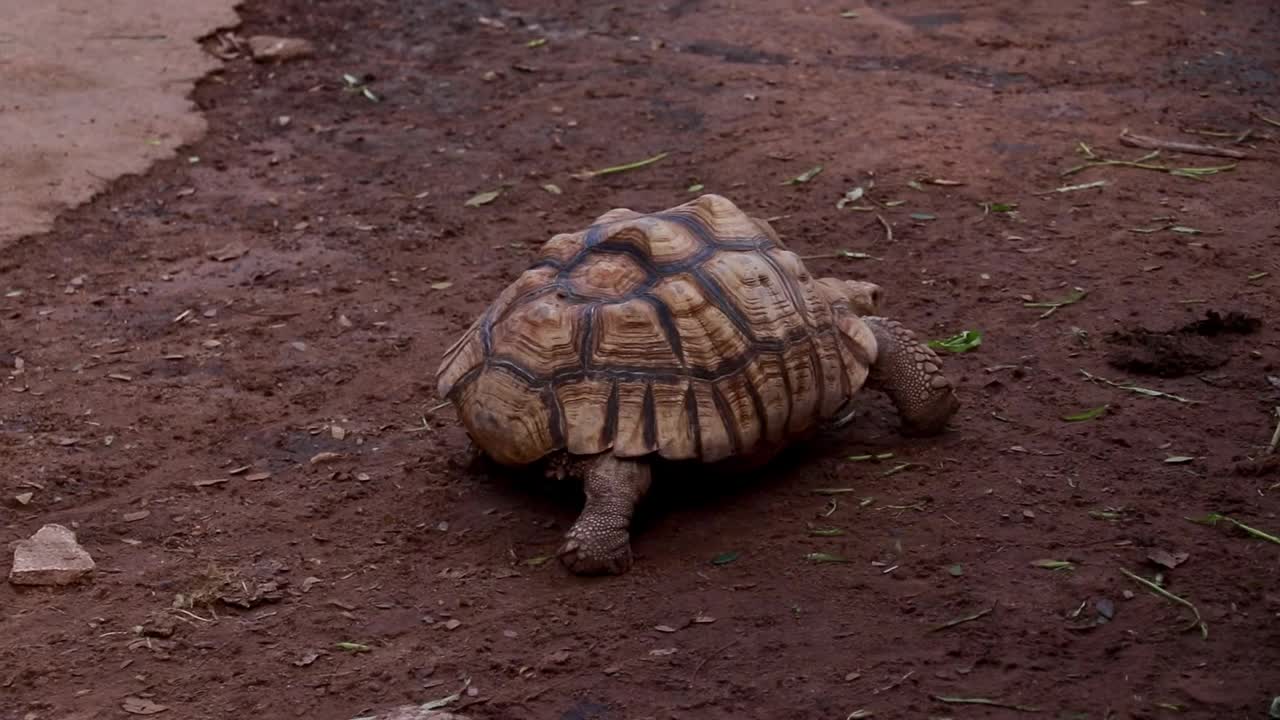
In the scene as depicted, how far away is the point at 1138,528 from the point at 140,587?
8.09ft

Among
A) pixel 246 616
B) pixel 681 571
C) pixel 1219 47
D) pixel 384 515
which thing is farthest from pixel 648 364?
pixel 1219 47

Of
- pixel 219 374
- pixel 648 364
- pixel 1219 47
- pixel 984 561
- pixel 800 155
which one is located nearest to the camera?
pixel 984 561

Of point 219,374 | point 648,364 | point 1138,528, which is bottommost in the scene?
point 219,374

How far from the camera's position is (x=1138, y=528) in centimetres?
361

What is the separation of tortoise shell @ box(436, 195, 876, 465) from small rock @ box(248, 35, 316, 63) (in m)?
4.33

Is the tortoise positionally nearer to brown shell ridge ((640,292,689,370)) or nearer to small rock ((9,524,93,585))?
brown shell ridge ((640,292,689,370))

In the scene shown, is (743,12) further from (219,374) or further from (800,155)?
(219,374)

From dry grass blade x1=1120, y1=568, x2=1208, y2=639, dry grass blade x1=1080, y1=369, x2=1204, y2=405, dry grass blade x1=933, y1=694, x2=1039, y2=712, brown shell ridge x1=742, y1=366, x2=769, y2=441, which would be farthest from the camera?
dry grass blade x1=1080, y1=369, x2=1204, y2=405

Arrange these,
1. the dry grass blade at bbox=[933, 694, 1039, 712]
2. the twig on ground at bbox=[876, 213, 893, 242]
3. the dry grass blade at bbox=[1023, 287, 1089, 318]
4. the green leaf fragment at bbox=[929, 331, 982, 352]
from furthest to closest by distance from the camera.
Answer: the twig on ground at bbox=[876, 213, 893, 242]
the dry grass blade at bbox=[1023, 287, 1089, 318]
the green leaf fragment at bbox=[929, 331, 982, 352]
the dry grass blade at bbox=[933, 694, 1039, 712]

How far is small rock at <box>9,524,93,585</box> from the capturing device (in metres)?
3.74


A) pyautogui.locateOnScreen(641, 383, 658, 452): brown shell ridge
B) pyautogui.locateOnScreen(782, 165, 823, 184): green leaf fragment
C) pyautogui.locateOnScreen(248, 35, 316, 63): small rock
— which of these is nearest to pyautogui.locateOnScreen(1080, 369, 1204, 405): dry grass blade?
pyautogui.locateOnScreen(641, 383, 658, 452): brown shell ridge

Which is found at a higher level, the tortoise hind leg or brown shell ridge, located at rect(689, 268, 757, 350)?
brown shell ridge, located at rect(689, 268, 757, 350)

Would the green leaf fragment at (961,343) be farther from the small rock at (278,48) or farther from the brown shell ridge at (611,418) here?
the small rock at (278,48)

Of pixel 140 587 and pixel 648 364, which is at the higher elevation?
pixel 648 364
